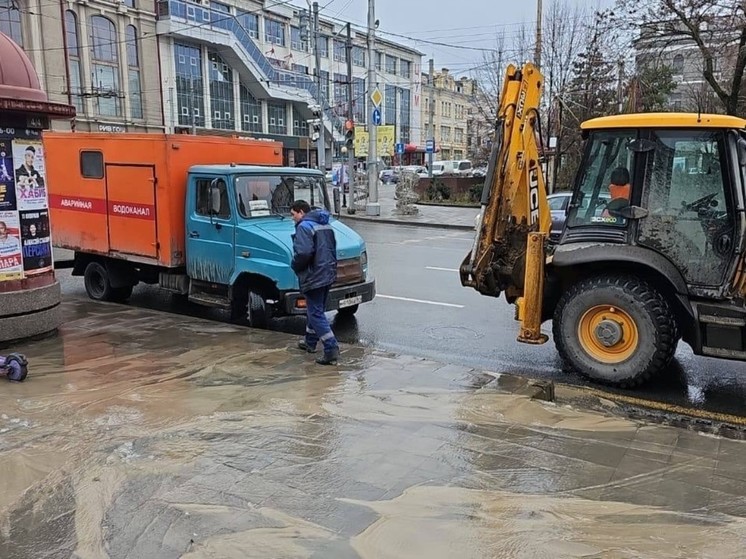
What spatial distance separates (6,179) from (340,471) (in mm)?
5441

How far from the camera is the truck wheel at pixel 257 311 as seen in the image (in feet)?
27.8

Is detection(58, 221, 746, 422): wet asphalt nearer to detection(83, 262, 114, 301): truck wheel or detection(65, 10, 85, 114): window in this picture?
detection(83, 262, 114, 301): truck wheel

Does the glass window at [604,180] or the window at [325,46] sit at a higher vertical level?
the window at [325,46]

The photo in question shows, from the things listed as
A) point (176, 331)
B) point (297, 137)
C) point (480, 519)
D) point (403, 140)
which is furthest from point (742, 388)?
point (403, 140)

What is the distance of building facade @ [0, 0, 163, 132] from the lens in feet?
145

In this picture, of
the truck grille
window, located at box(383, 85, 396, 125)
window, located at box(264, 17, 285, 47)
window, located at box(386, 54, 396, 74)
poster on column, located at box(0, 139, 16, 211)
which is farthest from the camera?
window, located at box(386, 54, 396, 74)

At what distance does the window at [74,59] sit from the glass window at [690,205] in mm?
48454

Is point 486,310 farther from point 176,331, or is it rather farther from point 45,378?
point 45,378

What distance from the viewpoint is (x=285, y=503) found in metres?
3.89

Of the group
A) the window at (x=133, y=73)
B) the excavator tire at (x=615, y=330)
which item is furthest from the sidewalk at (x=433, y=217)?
the window at (x=133, y=73)

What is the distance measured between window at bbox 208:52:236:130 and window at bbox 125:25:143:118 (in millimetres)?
8241

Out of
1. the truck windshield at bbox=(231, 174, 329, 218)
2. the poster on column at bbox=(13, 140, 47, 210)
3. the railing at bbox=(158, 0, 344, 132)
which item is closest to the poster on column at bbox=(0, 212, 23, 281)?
the poster on column at bbox=(13, 140, 47, 210)

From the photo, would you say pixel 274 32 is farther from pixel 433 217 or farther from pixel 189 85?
pixel 433 217

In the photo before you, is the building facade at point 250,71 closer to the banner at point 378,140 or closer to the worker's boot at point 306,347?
the banner at point 378,140
